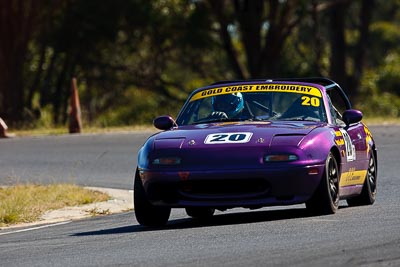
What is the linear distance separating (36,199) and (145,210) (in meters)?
3.75

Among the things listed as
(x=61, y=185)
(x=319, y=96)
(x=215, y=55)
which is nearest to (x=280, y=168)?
(x=319, y=96)

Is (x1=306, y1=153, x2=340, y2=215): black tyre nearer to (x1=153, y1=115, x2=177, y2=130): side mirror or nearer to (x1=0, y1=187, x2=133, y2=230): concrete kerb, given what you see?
(x1=153, y1=115, x2=177, y2=130): side mirror

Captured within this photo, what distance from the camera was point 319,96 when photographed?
12430mm

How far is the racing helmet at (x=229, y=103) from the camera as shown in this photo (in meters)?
12.3

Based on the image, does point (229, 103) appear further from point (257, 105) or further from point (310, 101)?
point (310, 101)

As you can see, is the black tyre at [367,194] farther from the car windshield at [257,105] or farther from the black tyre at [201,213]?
the black tyre at [201,213]

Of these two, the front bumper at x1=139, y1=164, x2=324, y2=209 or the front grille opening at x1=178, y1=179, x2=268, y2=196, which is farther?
the front grille opening at x1=178, y1=179, x2=268, y2=196

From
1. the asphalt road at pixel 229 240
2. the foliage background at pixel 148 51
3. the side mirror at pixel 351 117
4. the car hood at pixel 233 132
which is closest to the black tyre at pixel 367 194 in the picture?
the asphalt road at pixel 229 240

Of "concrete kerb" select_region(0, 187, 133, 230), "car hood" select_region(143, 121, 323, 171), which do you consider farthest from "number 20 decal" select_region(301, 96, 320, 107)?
"concrete kerb" select_region(0, 187, 133, 230)

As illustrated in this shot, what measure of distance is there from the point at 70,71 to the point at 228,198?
105 feet

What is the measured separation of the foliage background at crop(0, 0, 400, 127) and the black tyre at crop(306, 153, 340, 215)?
21.8 meters

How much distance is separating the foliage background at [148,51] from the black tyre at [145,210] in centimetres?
2132

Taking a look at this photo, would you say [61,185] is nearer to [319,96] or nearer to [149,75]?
[319,96]

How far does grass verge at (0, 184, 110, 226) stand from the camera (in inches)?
533
